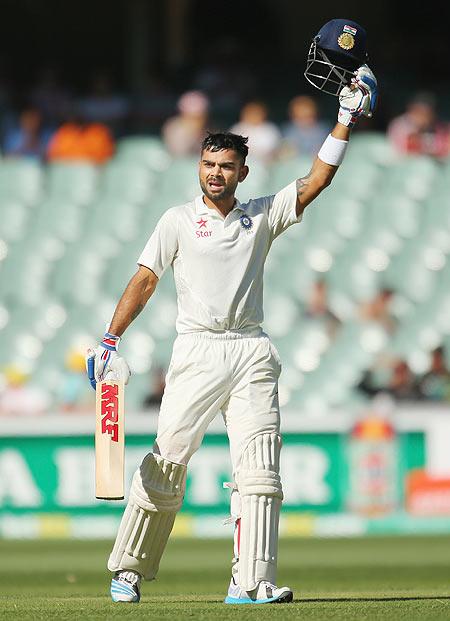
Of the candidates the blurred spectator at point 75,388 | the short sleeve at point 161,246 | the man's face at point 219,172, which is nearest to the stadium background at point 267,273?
the blurred spectator at point 75,388

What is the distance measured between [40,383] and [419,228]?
3.69m

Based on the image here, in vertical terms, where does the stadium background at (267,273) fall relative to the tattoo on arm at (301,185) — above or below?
above

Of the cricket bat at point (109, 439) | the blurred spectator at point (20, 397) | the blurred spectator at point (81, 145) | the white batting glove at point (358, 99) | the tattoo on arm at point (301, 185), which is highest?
the blurred spectator at point (81, 145)

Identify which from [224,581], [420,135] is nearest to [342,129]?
[224,581]

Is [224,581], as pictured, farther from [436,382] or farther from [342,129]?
[436,382]

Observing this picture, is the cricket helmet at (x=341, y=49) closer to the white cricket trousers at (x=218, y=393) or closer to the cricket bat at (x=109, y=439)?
the white cricket trousers at (x=218, y=393)

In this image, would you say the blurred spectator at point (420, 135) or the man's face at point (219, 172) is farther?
the blurred spectator at point (420, 135)

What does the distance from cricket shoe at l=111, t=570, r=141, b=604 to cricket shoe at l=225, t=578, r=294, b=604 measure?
0.37 m

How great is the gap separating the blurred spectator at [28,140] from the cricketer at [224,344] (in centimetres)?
875

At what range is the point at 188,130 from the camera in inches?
533

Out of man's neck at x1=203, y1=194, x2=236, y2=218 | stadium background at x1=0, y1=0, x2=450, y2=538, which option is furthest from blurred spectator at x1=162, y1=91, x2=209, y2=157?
man's neck at x1=203, y1=194, x2=236, y2=218

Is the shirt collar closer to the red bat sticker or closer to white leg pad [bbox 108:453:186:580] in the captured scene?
the red bat sticker

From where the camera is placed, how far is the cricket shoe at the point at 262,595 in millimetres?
5141

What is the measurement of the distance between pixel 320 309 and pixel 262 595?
7.01m
